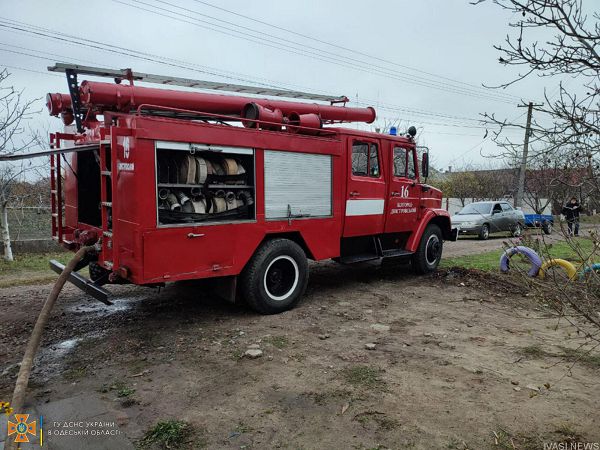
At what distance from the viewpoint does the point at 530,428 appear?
316 centimetres

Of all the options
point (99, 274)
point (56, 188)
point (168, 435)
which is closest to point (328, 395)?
point (168, 435)

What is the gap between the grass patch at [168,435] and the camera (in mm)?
3027

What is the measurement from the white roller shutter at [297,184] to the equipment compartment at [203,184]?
0.30m

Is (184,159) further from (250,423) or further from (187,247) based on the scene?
(250,423)

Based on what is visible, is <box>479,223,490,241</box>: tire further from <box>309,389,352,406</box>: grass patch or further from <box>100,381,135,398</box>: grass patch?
<box>100,381,135,398</box>: grass patch

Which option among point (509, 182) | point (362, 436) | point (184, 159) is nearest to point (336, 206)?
point (184, 159)

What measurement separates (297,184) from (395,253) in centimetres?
281

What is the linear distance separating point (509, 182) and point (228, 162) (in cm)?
2639

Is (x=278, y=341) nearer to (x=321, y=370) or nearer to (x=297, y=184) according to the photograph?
(x=321, y=370)

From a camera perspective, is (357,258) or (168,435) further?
(357,258)

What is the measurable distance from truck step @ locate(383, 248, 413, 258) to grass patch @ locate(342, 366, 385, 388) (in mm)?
3694

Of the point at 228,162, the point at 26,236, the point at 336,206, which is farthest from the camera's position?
the point at 26,236

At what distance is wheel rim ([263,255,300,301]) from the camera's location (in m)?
5.98

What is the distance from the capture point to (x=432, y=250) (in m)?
8.84
